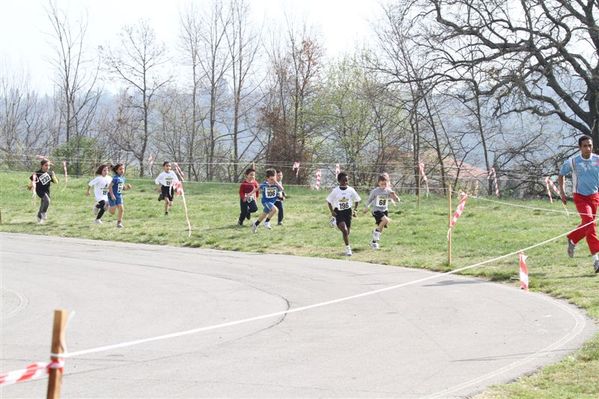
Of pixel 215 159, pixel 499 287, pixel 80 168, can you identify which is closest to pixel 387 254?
pixel 499 287

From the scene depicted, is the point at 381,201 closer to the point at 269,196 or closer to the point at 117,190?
the point at 269,196

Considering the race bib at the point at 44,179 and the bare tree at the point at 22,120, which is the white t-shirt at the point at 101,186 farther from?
the bare tree at the point at 22,120

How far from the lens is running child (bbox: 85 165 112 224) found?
23.6 metres

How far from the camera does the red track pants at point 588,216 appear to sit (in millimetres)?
13570

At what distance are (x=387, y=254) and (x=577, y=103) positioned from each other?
23.3m

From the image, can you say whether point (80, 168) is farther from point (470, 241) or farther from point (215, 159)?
point (470, 241)

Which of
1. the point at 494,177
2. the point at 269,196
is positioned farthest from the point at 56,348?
the point at 494,177

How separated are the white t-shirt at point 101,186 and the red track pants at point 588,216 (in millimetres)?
14157

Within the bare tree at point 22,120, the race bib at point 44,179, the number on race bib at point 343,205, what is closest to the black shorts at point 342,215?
the number on race bib at point 343,205

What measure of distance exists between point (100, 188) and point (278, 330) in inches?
605

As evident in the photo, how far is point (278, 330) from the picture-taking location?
30.6 feet

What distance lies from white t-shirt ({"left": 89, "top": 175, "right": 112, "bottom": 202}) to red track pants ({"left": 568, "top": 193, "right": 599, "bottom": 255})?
14157mm

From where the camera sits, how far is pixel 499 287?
42.3 ft

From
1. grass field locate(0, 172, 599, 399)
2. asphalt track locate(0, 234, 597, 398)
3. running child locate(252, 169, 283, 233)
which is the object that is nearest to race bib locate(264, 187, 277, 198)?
running child locate(252, 169, 283, 233)
